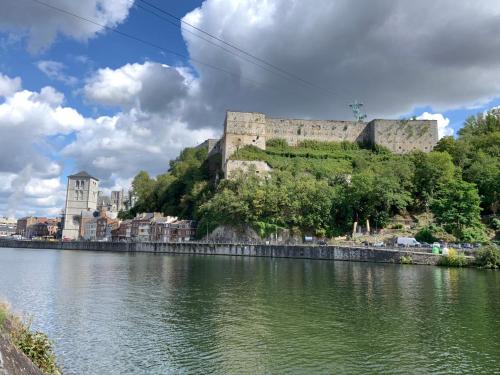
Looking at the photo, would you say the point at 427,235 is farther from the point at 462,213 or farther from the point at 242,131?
the point at 242,131

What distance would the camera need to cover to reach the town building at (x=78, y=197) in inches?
4926

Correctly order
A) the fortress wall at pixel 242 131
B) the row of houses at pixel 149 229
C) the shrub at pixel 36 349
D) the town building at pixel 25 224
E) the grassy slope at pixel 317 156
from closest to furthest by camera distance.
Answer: the shrub at pixel 36 349
the grassy slope at pixel 317 156
the row of houses at pixel 149 229
the fortress wall at pixel 242 131
the town building at pixel 25 224

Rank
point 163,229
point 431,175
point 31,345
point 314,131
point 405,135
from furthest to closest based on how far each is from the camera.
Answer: point 314,131 → point 405,135 → point 163,229 → point 431,175 → point 31,345

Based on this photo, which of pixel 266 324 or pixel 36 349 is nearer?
pixel 36 349

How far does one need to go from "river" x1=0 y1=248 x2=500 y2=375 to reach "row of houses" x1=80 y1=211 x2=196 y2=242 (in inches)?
1865

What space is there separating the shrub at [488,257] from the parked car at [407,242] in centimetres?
833

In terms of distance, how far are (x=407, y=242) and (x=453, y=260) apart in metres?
8.49

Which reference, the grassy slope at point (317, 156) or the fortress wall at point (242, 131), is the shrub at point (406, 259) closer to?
the grassy slope at point (317, 156)

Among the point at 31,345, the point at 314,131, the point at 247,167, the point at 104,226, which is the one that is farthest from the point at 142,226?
the point at 31,345

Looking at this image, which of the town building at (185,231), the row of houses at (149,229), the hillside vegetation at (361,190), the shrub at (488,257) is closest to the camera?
the shrub at (488,257)

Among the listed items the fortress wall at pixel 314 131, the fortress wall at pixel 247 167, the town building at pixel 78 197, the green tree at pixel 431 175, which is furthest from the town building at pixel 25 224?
the green tree at pixel 431 175

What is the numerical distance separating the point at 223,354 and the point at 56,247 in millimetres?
96021

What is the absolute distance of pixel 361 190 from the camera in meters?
62.2

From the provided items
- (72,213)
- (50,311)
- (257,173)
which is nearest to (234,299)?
(50,311)
